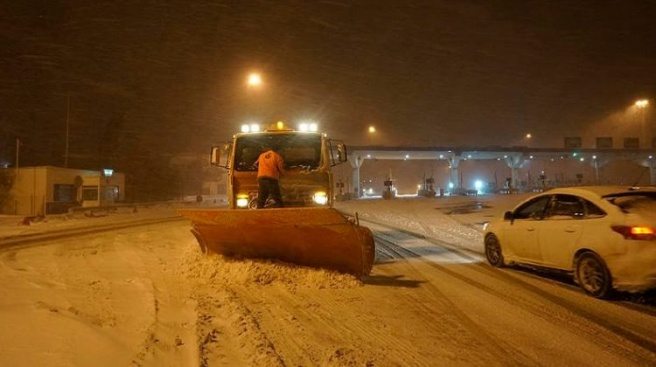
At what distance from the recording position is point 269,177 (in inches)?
343

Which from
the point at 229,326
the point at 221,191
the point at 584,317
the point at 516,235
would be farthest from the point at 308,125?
the point at 221,191

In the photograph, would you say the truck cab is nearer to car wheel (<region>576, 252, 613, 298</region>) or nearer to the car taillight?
car wheel (<region>576, 252, 613, 298</region>)

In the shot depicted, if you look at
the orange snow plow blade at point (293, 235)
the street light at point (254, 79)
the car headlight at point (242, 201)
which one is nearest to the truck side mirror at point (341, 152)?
the car headlight at point (242, 201)

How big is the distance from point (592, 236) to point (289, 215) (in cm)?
431

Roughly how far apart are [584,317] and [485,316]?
118 centimetres

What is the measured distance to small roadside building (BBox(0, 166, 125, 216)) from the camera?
38.3m

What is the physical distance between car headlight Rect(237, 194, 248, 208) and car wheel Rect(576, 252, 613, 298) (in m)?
5.74

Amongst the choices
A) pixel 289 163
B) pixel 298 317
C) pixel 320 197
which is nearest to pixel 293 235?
pixel 298 317

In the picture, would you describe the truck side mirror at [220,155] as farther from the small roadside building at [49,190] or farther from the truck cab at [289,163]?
the small roadside building at [49,190]

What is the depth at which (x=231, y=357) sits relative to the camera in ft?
14.8

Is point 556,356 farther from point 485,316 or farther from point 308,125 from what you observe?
point 308,125

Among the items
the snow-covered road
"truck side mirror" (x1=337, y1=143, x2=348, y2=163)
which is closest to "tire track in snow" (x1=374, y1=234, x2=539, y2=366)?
the snow-covered road

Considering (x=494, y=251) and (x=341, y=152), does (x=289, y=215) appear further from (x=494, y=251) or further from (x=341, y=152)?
(x=494, y=251)

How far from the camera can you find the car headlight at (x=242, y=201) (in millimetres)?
9484
